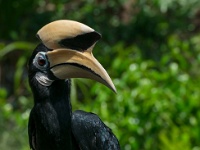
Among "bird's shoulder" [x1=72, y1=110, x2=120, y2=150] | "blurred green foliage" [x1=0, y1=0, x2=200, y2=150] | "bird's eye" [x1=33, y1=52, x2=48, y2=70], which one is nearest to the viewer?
"bird's eye" [x1=33, y1=52, x2=48, y2=70]

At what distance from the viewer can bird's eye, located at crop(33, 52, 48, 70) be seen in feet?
9.64

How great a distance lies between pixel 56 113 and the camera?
9.89 ft

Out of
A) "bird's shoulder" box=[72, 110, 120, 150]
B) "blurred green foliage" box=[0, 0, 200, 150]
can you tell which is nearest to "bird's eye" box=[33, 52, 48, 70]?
"bird's shoulder" box=[72, 110, 120, 150]

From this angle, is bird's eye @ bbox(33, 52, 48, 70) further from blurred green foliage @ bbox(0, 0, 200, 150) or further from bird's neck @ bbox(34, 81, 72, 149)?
blurred green foliage @ bbox(0, 0, 200, 150)

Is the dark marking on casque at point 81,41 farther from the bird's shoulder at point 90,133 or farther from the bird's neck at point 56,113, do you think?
the bird's shoulder at point 90,133

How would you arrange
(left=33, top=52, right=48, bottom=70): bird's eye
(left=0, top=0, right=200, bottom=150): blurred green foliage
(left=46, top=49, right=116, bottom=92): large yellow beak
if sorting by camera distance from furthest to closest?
(left=0, top=0, right=200, bottom=150): blurred green foliage
(left=33, top=52, right=48, bottom=70): bird's eye
(left=46, top=49, right=116, bottom=92): large yellow beak

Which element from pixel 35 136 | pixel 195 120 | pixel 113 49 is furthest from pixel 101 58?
pixel 35 136

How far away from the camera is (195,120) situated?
5.05m

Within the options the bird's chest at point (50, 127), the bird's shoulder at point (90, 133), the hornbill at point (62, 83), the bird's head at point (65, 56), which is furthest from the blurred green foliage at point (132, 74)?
the bird's head at point (65, 56)

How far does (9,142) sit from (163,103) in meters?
1.18

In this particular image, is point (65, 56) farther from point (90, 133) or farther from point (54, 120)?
point (90, 133)

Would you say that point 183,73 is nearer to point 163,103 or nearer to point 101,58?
point 163,103

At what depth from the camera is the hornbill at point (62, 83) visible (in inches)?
111

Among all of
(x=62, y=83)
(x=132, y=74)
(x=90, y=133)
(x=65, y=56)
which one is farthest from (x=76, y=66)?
(x=132, y=74)
